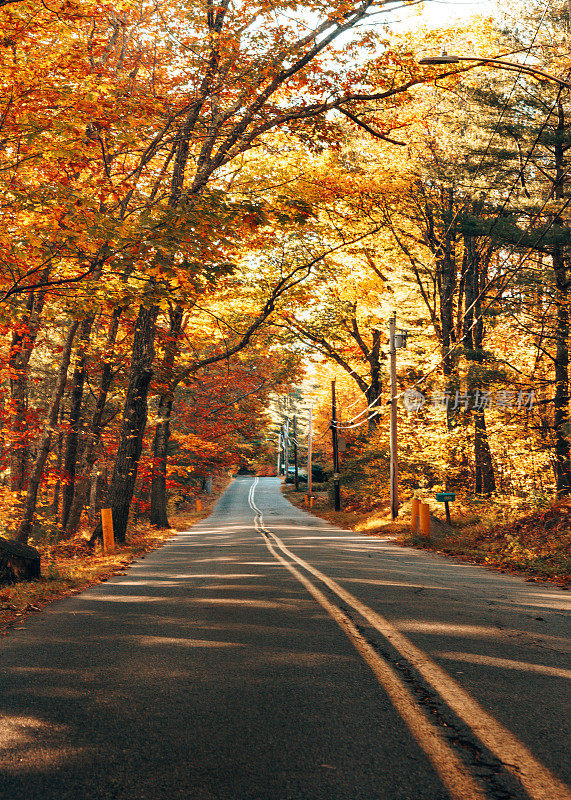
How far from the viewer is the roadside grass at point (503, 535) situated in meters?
12.6

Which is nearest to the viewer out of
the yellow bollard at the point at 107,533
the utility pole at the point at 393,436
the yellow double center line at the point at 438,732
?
the yellow double center line at the point at 438,732

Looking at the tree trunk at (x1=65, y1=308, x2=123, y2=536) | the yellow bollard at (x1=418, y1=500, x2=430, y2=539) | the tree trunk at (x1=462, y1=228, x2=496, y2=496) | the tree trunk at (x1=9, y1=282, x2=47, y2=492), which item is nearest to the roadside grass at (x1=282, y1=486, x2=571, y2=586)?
the yellow bollard at (x1=418, y1=500, x2=430, y2=539)

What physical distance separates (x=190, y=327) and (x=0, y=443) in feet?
29.9

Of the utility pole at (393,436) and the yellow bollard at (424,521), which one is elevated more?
the utility pole at (393,436)

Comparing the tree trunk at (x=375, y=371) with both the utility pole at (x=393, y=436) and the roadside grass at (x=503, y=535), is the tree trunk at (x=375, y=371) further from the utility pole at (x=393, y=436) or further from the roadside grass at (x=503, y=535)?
the roadside grass at (x=503, y=535)

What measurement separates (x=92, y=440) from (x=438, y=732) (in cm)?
2036

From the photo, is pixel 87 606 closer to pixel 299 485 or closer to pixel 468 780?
pixel 468 780

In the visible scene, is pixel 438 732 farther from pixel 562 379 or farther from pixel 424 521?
pixel 562 379

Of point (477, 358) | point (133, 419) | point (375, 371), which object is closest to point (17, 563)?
point (133, 419)

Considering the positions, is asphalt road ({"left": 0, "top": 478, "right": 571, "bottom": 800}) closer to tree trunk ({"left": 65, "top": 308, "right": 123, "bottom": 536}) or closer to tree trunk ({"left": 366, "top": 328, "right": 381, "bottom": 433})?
tree trunk ({"left": 65, "top": 308, "right": 123, "bottom": 536})

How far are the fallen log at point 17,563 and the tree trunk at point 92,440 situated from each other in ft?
35.3

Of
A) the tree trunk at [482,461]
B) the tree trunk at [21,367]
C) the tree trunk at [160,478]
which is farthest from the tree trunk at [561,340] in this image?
the tree trunk at [160,478]

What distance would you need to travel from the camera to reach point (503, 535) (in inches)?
616

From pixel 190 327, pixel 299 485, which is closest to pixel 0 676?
pixel 190 327
